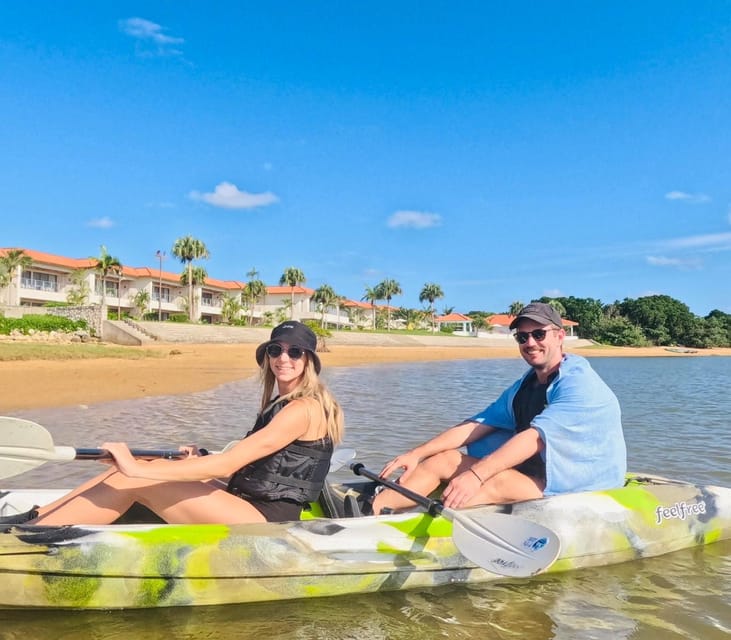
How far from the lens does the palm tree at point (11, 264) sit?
4250 centimetres

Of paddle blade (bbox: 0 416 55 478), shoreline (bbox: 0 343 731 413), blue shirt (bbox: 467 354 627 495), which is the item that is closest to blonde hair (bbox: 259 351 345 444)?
blue shirt (bbox: 467 354 627 495)

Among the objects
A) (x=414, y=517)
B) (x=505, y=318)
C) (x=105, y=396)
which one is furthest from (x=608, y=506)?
(x=505, y=318)

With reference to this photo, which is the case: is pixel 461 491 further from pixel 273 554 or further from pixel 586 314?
pixel 586 314

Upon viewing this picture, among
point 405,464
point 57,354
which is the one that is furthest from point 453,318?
point 405,464

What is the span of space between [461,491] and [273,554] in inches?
48.5

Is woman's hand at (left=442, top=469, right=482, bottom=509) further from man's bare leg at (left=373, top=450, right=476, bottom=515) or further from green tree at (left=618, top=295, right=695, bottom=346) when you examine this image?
green tree at (left=618, top=295, right=695, bottom=346)

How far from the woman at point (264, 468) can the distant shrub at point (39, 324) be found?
33042mm

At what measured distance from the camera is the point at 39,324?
33.9 metres

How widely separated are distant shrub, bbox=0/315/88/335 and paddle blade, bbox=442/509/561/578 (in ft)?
112

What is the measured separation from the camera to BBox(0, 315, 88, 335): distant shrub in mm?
32188

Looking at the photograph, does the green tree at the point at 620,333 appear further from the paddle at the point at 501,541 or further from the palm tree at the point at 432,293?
the paddle at the point at 501,541

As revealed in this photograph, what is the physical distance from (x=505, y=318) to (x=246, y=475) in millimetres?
97766

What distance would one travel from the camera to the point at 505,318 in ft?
323

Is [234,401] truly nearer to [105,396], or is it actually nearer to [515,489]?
[105,396]
